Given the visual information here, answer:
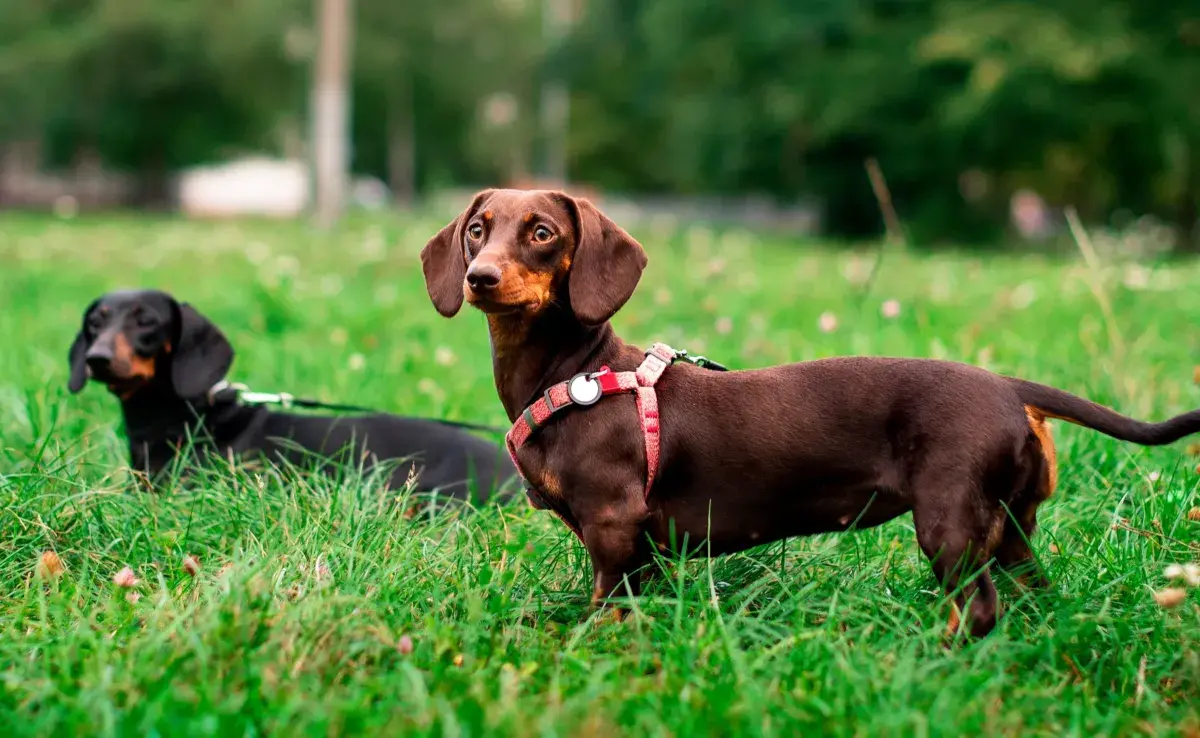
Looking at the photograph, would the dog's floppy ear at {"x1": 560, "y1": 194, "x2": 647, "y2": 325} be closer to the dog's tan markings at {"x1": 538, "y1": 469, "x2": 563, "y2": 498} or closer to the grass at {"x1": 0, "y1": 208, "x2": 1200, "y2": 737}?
the dog's tan markings at {"x1": 538, "y1": 469, "x2": 563, "y2": 498}

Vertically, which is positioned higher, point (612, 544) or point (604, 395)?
point (604, 395)

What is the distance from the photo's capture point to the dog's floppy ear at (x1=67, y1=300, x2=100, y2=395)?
3.82m

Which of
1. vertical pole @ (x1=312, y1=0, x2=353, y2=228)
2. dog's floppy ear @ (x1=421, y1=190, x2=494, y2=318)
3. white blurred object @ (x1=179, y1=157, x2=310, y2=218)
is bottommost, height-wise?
white blurred object @ (x1=179, y1=157, x2=310, y2=218)

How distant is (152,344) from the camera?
3.83 m

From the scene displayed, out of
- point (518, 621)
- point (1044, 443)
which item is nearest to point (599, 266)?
point (518, 621)

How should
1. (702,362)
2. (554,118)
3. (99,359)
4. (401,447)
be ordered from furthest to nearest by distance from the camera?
(554,118), (401,447), (99,359), (702,362)

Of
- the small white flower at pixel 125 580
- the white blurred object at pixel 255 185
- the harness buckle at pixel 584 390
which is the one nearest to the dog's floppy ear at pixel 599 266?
the harness buckle at pixel 584 390

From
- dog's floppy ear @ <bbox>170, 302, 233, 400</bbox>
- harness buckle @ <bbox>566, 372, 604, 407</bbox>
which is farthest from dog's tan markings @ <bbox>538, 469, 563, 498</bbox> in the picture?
dog's floppy ear @ <bbox>170, 302, 233, 400</bbox>

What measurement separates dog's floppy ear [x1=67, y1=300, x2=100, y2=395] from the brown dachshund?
1883 millimetres

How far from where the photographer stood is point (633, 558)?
247cm

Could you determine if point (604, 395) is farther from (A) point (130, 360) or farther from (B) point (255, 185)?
(B) point (255, 185)

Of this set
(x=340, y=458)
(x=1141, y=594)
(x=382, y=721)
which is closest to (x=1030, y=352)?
(x=1141, y=594)

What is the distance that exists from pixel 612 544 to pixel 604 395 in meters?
0.34

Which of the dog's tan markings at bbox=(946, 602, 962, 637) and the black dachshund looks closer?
the dog's tan markings at bbox=(946, 602, 962, 637)
